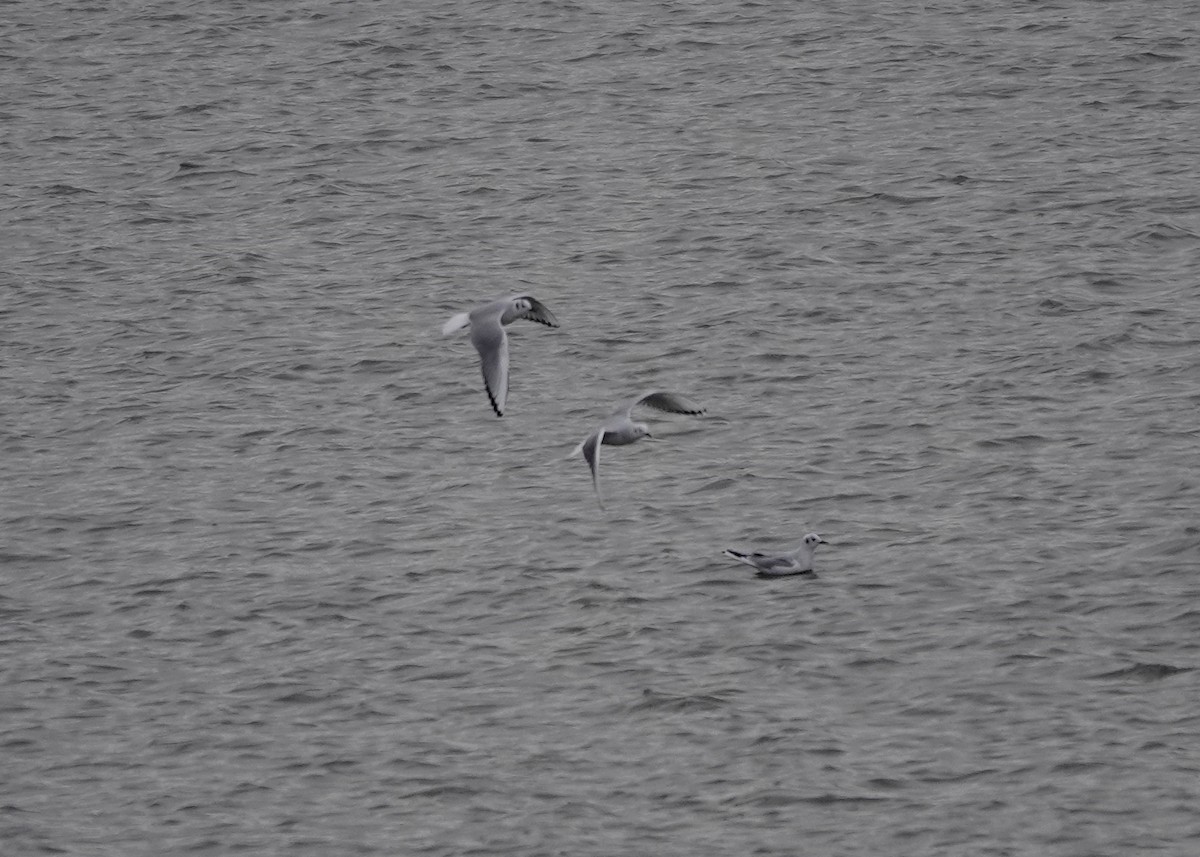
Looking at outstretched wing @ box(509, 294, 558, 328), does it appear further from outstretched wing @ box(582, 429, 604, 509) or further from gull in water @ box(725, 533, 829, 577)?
gull in water @ box(725, 533, 829, 577)

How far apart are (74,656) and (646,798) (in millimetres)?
5809

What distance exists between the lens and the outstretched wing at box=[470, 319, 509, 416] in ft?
55.6

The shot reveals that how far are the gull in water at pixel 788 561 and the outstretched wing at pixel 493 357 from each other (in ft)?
10.1

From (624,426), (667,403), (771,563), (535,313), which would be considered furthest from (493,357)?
(771,563)

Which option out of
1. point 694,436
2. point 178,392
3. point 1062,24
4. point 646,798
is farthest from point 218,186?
point 646,798

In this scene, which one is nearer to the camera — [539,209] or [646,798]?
[646,798]

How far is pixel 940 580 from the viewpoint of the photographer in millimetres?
18766

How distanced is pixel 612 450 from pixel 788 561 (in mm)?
4320

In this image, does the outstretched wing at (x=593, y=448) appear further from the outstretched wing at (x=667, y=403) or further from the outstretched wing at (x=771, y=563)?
the outstretched wing at (x=771, y=563)

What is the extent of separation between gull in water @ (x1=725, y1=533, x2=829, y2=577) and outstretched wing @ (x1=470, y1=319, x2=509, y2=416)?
3.08 m

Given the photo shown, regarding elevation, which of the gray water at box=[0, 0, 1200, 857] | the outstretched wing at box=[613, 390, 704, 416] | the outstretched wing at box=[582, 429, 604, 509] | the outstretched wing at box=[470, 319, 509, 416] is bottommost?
the gray water at box=[0, 0, 1200, 857]

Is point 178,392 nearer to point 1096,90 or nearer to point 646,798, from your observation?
point 646,798

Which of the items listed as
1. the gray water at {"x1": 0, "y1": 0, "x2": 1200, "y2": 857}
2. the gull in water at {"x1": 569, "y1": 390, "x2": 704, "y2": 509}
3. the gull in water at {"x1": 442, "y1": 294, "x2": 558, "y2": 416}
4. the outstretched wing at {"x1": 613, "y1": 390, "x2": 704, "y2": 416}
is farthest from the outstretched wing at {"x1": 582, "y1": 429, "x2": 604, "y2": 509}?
the gray water at {"x1": 0, "y1": 0, "x2": 1200, "y2": 857}

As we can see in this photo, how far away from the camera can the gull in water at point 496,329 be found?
55.8 feet
